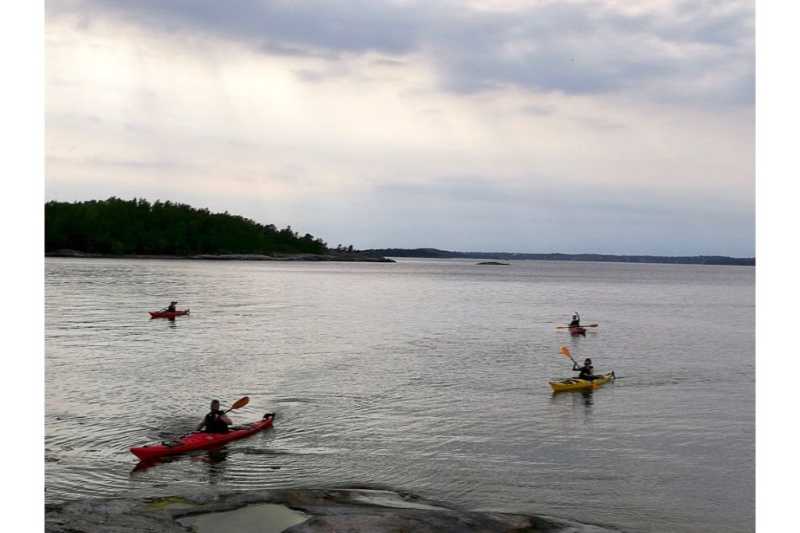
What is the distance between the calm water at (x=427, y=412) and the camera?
18.5 m

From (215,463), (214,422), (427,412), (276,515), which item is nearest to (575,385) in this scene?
(427,412)

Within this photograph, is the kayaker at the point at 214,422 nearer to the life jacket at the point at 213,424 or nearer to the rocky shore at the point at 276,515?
the life jacket at the point at 213,424

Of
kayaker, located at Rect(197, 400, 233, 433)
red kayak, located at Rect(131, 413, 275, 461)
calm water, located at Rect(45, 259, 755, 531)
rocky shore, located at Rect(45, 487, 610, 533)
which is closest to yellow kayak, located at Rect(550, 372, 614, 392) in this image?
calm water, located at Rect(45, 259, 755, 531)

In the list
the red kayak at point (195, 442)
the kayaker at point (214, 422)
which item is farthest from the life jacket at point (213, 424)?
the red kayak at point (195, 442)

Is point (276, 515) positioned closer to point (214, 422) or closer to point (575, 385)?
point (214, 422)

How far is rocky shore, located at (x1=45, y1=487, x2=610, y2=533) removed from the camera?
1342 cm

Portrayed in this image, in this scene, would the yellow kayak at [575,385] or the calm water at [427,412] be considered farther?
the yellow kayak at [575,385]

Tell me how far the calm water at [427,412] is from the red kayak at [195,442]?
0.42m

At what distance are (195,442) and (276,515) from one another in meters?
7.37

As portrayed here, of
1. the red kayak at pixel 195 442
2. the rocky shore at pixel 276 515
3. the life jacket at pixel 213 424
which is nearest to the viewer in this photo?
the rocky shore at pixel 276 515

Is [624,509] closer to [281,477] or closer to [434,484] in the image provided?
[434,484]

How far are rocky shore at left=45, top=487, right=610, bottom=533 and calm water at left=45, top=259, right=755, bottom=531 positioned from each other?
5.62ft

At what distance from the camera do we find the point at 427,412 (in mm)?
28172
